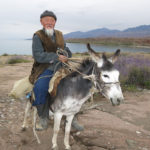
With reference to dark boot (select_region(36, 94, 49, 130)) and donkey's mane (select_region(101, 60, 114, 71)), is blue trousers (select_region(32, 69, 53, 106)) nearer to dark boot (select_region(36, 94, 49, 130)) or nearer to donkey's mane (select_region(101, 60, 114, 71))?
dark boot (select_region(36, 94, 49, 130))

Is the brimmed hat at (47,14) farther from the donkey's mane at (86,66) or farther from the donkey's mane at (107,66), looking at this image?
the donkey's mane at (107,66)

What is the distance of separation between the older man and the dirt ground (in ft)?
2.36

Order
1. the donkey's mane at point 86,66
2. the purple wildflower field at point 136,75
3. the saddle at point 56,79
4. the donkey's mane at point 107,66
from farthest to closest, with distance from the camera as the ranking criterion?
1. the purple wildflower field at point 136,75
2. the saddle at point 56,79
3. the donkey's mane at point 86,66
4. the donkey's mane at point 107,66

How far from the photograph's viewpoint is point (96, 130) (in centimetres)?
457

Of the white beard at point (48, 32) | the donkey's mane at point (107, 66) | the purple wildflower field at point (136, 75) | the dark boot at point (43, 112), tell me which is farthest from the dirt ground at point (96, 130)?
the purple wildflower field at point (136, 75)

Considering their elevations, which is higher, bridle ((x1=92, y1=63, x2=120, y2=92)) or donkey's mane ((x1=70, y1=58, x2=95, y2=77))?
donkey's mane ((x1=70, y1=58, x2=95, y2=77))

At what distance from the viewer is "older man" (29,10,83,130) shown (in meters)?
3.35

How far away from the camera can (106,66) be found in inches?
108

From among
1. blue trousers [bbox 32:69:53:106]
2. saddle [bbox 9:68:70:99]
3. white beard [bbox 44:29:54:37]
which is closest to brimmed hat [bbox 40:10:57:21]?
white beard [bbox 44:29:54:37]

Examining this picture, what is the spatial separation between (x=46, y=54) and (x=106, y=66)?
1.18 metres

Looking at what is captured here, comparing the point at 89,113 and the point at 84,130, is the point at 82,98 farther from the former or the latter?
the point at 89,113

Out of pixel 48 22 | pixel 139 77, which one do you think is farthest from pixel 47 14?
pixel 139 77

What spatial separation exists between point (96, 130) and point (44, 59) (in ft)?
7.92

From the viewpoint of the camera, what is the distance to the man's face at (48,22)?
3.49 metres
